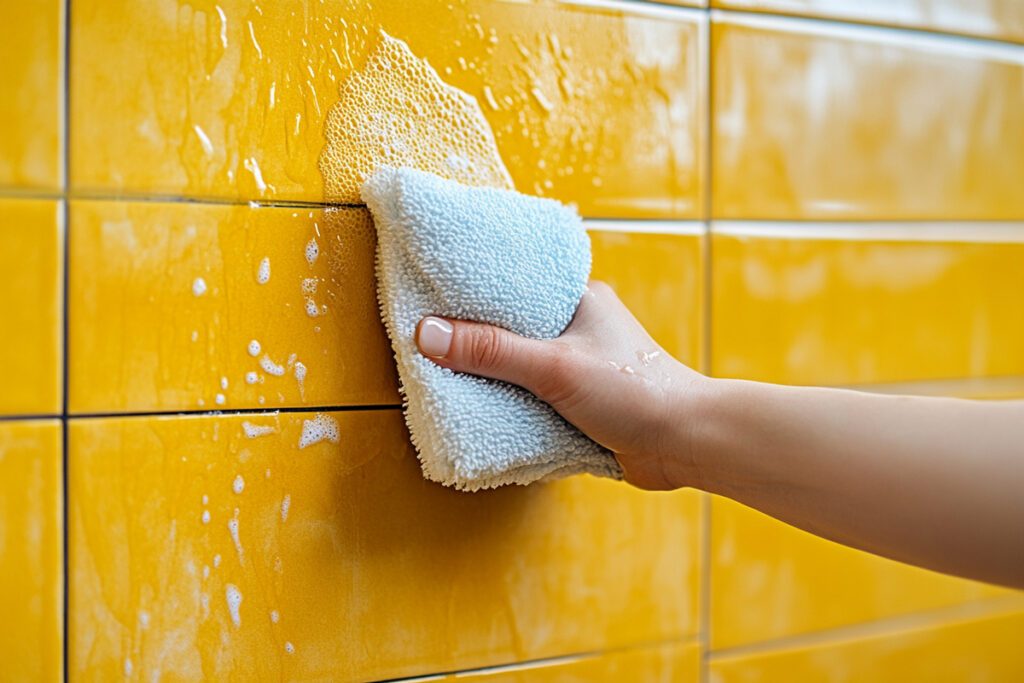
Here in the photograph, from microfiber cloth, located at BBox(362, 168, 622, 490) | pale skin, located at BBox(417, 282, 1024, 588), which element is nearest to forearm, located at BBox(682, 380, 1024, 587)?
pale skin, located at BBox(417, 282, 1024, 588)

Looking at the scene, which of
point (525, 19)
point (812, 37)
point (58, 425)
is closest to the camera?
point (58, 425)

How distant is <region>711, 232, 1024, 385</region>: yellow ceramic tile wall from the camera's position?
857mm

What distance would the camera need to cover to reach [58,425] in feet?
2.10

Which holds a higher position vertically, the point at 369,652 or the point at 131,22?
the point at 131,22

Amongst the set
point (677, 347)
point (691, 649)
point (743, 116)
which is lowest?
point (691, 649)

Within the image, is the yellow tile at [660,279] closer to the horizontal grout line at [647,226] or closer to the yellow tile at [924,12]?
the horizontal grout line at [647,226]

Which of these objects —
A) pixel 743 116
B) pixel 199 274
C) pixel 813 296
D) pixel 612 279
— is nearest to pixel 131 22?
pixel 199 274

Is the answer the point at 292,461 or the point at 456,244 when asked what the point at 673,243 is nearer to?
the point at 456,244

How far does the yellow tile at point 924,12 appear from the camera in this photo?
857mm

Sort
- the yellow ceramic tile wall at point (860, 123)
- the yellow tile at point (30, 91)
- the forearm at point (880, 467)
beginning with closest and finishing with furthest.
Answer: the forearm at point (880, 467) < the yellow tile at point (30, 91) < the yellow ceramic tile wall at point (860, 123)

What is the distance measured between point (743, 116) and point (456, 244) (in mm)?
370

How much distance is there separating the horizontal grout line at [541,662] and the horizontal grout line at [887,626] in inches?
2.6

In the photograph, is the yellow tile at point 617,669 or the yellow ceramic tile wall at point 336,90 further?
the yellow tile at point 617,669

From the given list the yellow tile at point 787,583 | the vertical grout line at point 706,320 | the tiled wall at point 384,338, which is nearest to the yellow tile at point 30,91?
the tiled wall at point 384,338
